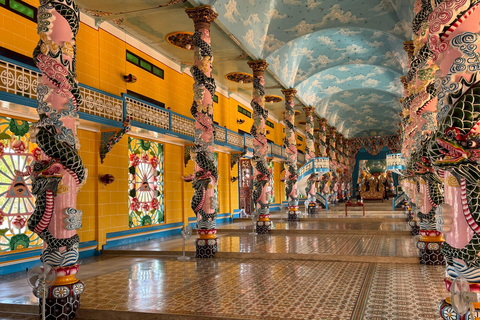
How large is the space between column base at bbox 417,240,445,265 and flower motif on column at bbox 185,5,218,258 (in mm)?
4605

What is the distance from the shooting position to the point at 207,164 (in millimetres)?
9445

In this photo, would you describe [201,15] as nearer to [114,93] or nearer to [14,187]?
[114,93]

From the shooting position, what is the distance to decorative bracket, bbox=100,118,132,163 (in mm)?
11328

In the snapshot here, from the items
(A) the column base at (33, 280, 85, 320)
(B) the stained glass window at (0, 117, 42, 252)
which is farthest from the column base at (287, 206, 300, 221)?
(A) the column base at (33, 280, 85, 320)

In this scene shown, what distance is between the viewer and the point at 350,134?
41031 mm

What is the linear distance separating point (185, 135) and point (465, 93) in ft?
41.1

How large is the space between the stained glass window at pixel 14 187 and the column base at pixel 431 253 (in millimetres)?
8709

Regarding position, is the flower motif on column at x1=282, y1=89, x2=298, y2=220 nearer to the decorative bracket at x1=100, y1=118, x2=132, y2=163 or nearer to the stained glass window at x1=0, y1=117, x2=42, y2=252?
the decorative bracket at x1=100, y1=118, x2=132, y2=163

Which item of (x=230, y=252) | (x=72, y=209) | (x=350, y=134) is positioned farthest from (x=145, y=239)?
(x=350, y=134)

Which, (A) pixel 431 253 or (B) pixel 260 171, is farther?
(B) pixel 260 171

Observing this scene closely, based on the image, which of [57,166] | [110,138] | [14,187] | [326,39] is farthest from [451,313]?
[326,39]

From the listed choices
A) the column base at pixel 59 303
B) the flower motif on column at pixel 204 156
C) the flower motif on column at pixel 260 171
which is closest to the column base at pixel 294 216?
the flower motif on column at pixel 260 171

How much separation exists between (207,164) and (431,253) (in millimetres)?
5167

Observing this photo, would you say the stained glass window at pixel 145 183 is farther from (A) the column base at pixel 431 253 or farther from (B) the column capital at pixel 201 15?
(A) the column base at pixel 431 253
